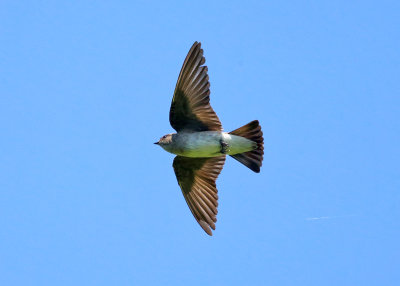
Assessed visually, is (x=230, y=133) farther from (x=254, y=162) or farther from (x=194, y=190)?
(x=194, y=190)

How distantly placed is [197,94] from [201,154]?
2.54ft

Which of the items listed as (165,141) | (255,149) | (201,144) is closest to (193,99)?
(201,144)

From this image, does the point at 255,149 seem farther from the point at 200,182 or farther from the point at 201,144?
the point at 200,182

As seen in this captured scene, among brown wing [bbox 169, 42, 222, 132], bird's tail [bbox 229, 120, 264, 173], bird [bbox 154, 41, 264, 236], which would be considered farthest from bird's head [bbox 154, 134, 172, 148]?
bird's tail [bbox 229, 120, 264, 173]

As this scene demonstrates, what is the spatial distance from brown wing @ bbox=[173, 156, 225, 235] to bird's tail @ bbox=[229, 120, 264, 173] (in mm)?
531

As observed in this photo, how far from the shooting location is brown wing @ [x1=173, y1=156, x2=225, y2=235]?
1011 cm

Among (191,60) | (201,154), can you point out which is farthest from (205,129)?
(191,60)

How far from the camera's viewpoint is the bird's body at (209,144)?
9.47 meters

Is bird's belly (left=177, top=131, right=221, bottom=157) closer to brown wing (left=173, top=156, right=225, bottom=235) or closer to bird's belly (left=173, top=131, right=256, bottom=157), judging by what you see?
bird's belly (left=173, top=131, right=256, bottom=157)

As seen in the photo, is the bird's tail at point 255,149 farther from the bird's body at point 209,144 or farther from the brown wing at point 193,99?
the brown wing at point 193,99

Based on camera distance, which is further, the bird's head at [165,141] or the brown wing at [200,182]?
the brown wing at [200,182]

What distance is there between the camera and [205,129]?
970cm

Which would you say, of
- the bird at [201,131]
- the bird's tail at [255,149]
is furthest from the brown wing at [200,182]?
the bird's tail at [255,149]

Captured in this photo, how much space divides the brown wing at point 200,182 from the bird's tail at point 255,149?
53 cm
